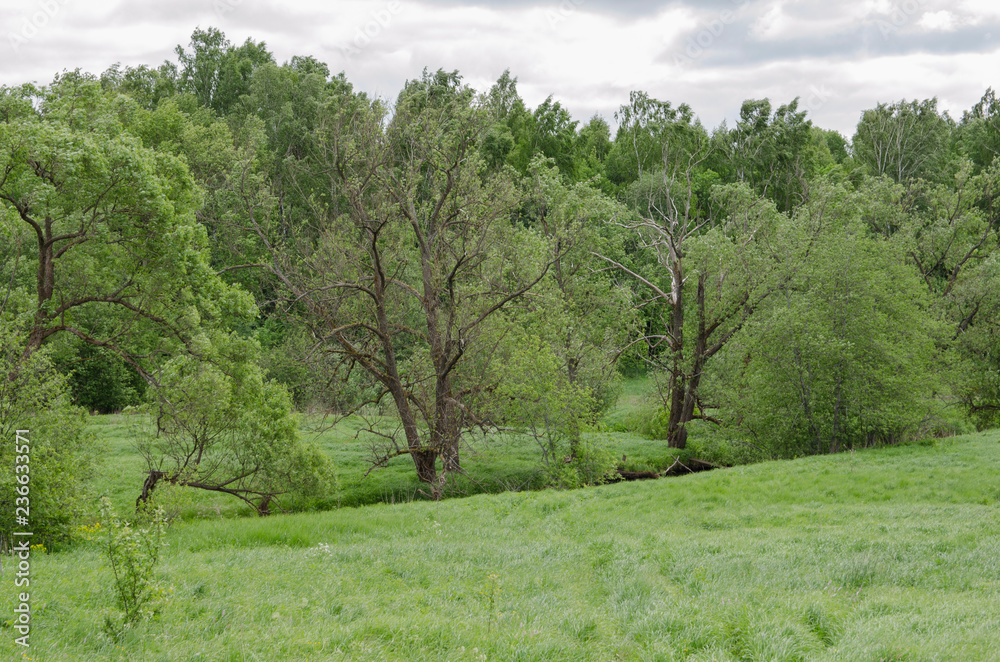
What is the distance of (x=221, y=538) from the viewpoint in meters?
15.4

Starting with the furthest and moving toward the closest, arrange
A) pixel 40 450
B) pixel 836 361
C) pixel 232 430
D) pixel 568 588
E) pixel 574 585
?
pixel 836 361, pixel 232 430, pixel 40 450, pixel 574 585, pixel 568 588

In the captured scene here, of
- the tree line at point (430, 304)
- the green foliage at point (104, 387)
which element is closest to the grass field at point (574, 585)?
the tree line at point (430, 304)

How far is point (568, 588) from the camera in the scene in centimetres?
1011

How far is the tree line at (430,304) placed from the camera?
17250 mm

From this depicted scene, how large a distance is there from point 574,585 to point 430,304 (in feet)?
57.6

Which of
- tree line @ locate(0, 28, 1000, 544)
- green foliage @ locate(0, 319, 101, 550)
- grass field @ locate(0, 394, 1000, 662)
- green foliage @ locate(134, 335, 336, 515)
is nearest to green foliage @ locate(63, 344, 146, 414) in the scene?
tree line @ locate(0, 28, 1000, 544)

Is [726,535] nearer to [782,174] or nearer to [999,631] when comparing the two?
[999,631]

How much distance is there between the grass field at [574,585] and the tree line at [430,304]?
462 centimetres

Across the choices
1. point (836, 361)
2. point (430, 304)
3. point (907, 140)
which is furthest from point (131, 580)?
point (907, 140)

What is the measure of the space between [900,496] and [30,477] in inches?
843

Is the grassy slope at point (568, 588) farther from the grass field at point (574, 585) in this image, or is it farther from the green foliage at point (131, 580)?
the green foliage at point (131, 580)

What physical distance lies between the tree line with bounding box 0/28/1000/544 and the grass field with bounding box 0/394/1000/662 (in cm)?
462

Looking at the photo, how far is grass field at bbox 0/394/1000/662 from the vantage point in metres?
6.86

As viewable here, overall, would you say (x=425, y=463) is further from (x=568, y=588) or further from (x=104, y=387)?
(x=104, y=387)
